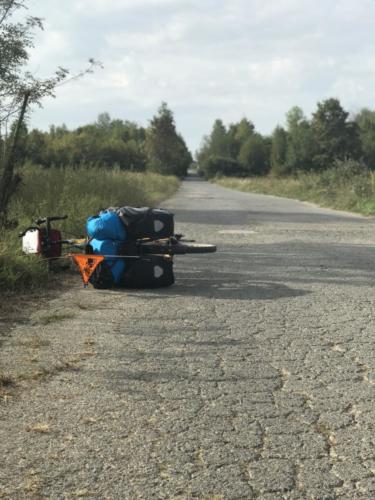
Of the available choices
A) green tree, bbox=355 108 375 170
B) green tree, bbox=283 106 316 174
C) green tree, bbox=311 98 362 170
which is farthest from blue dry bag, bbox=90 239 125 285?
green tree, bbox=355 108 375 170

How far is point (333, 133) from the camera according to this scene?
82938 millimetres

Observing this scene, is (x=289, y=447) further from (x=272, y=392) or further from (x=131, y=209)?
A: (x=131, y=209)

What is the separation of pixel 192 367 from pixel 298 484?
171 centimetres

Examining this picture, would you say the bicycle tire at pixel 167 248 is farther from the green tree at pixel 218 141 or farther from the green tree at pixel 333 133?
the green tree at pixel 218 141

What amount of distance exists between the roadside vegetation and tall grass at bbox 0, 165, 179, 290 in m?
8.84

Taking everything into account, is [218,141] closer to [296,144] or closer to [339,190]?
[296,144]

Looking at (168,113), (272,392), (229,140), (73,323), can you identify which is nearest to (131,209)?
(73,323)

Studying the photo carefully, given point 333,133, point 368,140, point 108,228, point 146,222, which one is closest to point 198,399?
point 108,228

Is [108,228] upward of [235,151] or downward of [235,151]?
downward

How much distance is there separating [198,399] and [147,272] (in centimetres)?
365

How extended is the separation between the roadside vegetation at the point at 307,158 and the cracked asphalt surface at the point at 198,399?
16.1 meters

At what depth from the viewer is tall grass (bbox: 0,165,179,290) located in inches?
295

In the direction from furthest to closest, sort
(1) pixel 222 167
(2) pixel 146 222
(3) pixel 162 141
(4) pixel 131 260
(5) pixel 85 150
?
(1) pixel 222 167 < (3) pixel 162 141 < (5) pixel 85 150 < (2) pixel 146 222 < (4) pixel 131 260

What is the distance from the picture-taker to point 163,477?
278cm
